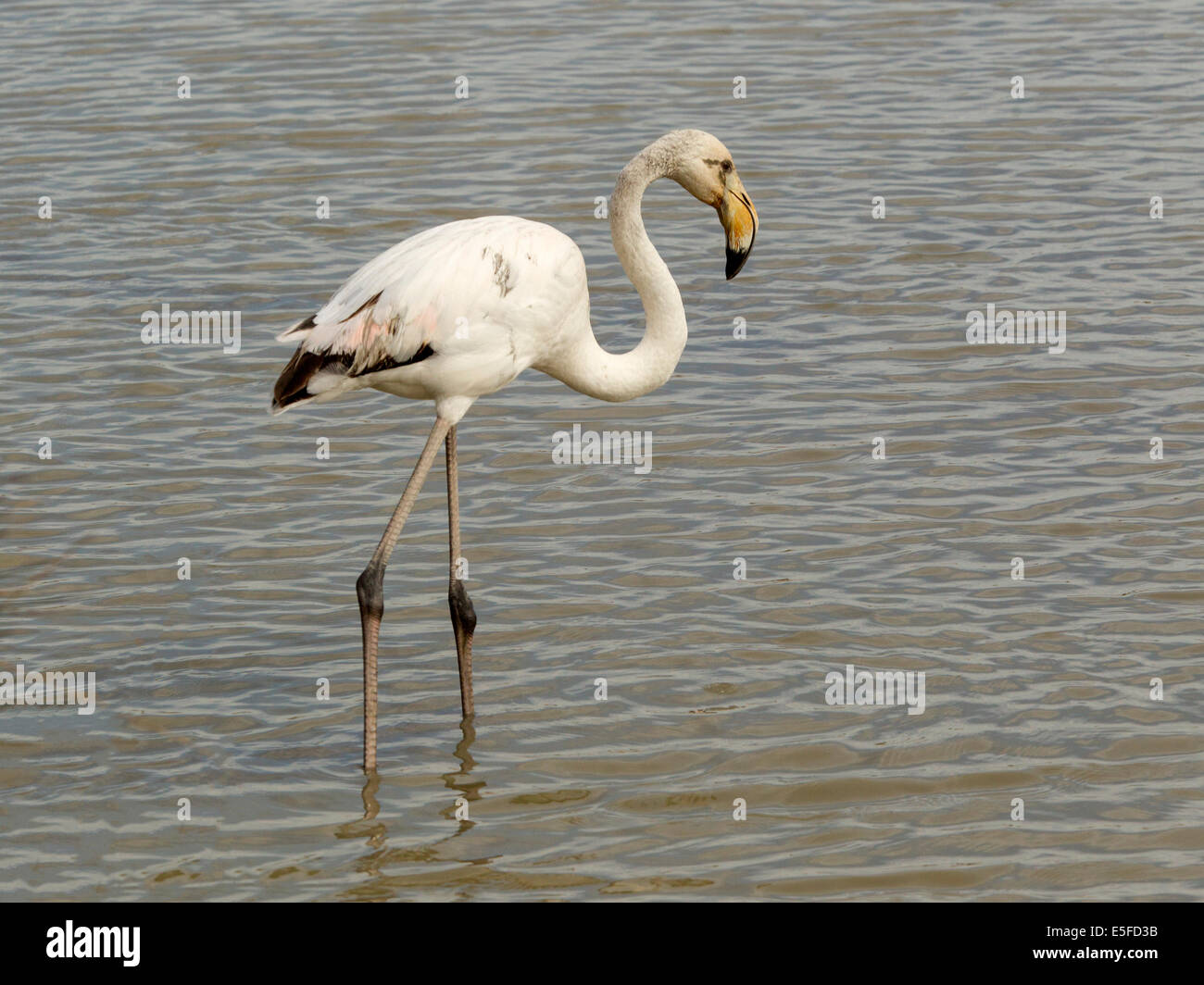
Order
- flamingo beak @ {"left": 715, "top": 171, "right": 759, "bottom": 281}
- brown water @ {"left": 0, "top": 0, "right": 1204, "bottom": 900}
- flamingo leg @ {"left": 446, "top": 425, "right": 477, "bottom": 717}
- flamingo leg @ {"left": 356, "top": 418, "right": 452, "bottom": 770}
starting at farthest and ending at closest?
flamingo beak @ {"left": 715, "top": 171, "right": 759, "bottom": 281} < flamingo leg @ {"left": 446, "top": 425, "right": 477, "bottom": 717} < flamingo leg @ {"left": 356, "top": 418, "right": 452, "bottom": 770} < brown water @ {"left": 0, "top": 0, "right": 1204, "bottom": 900}

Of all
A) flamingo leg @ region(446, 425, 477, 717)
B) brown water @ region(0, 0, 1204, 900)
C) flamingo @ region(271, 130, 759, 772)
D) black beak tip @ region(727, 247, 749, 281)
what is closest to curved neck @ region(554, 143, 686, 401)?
flamingo @ region(271, 130, 759, 772)

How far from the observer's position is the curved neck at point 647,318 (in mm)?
6629

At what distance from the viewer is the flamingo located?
6.21 metres

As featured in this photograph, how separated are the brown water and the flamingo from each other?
0.61 m

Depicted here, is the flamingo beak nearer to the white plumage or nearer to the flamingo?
the flamingo

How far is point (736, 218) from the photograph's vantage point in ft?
22.0

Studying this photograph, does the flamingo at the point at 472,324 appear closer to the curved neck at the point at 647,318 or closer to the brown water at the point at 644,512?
the curved neck at the point at 647,318

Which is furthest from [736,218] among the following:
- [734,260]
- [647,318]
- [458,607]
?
[458,607]

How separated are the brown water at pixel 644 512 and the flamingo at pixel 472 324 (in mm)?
610

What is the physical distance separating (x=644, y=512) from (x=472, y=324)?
199 centimetres

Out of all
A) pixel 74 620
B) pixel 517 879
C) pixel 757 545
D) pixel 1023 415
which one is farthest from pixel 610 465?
pixel 517 879

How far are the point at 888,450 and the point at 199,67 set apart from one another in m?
8.01

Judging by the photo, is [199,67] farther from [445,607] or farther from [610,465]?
[445,607]
